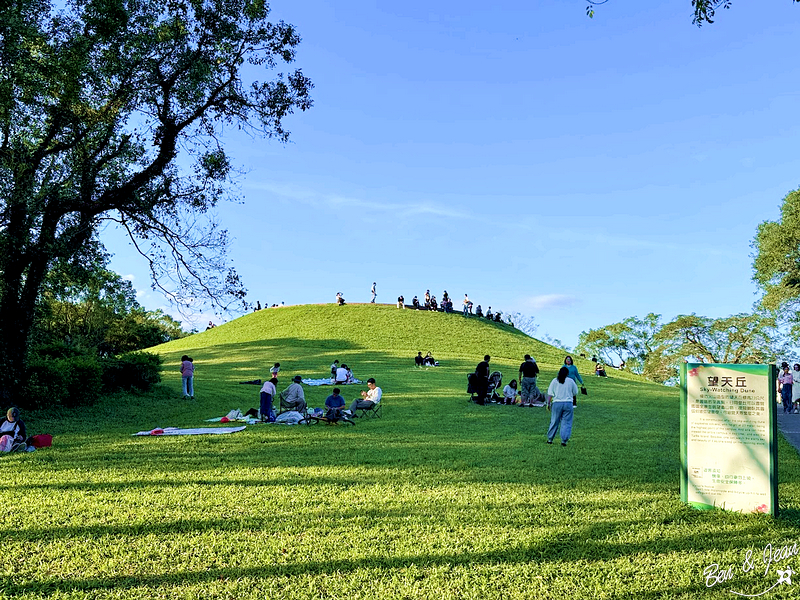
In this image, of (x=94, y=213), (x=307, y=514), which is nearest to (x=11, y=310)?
(x=94, y=213)

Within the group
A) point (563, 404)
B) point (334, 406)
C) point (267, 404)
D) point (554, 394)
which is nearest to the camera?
point (563, 404)

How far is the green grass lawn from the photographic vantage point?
536 cm

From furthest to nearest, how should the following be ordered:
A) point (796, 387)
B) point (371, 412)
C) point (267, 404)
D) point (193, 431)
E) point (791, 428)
Answer: point (796, 387)
point (791, 428)
point (371, 412)
point (267, 404)
point (193, 431)

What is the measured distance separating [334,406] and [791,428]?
14.3 meters

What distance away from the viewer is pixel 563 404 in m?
12.9

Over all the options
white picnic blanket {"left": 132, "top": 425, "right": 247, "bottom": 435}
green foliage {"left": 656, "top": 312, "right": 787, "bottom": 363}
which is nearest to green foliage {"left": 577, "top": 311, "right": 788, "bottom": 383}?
green foliage {"left": 656, "top": 312, "right": 787, "bottom": 363}

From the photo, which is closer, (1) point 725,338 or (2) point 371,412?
(2) point 371,412

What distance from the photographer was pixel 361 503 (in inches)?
304

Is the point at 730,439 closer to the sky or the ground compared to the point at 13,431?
closer to the sky

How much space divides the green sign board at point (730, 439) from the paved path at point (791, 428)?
8.13 meters

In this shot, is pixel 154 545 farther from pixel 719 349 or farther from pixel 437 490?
pixel 719 349

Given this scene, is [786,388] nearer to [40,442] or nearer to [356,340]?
[40,442]

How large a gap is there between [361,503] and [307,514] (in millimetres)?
763

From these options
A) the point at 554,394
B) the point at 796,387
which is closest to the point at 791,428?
the point at 796,387
